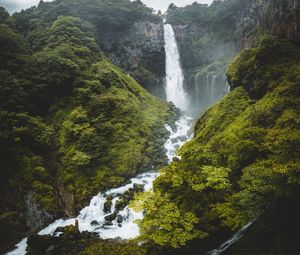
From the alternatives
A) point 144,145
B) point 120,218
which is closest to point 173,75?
point 144,145

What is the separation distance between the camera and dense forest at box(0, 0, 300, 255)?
11547 millimetres

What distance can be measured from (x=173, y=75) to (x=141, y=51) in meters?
7.03

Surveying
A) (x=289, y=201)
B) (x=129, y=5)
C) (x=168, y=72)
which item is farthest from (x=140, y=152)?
(x=129, y=5)

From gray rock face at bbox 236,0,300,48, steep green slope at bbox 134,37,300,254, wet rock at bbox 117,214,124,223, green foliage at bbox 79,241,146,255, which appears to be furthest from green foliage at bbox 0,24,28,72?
gray rock face at bbox 236,0,300,48

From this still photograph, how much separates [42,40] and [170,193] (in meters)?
34.0

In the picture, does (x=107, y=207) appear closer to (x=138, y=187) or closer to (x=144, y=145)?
(x=138, y=187)

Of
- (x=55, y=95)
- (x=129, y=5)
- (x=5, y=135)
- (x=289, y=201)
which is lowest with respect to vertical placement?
(x=289, y=201)

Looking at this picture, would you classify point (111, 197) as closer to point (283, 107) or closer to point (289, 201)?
point (283, 107)

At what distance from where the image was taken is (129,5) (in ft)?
189

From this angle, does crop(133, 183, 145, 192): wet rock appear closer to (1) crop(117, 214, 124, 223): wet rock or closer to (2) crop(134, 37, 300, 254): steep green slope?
(1) crop(117, 214, 124, 223): wet rock

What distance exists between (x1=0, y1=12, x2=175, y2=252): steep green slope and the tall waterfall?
50.5 ft

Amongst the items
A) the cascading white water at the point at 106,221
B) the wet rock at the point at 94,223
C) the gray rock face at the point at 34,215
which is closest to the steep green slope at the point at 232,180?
the cascading white water at the point at 106,221

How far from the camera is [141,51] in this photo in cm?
5509

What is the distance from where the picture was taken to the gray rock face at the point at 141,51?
53.2 m
